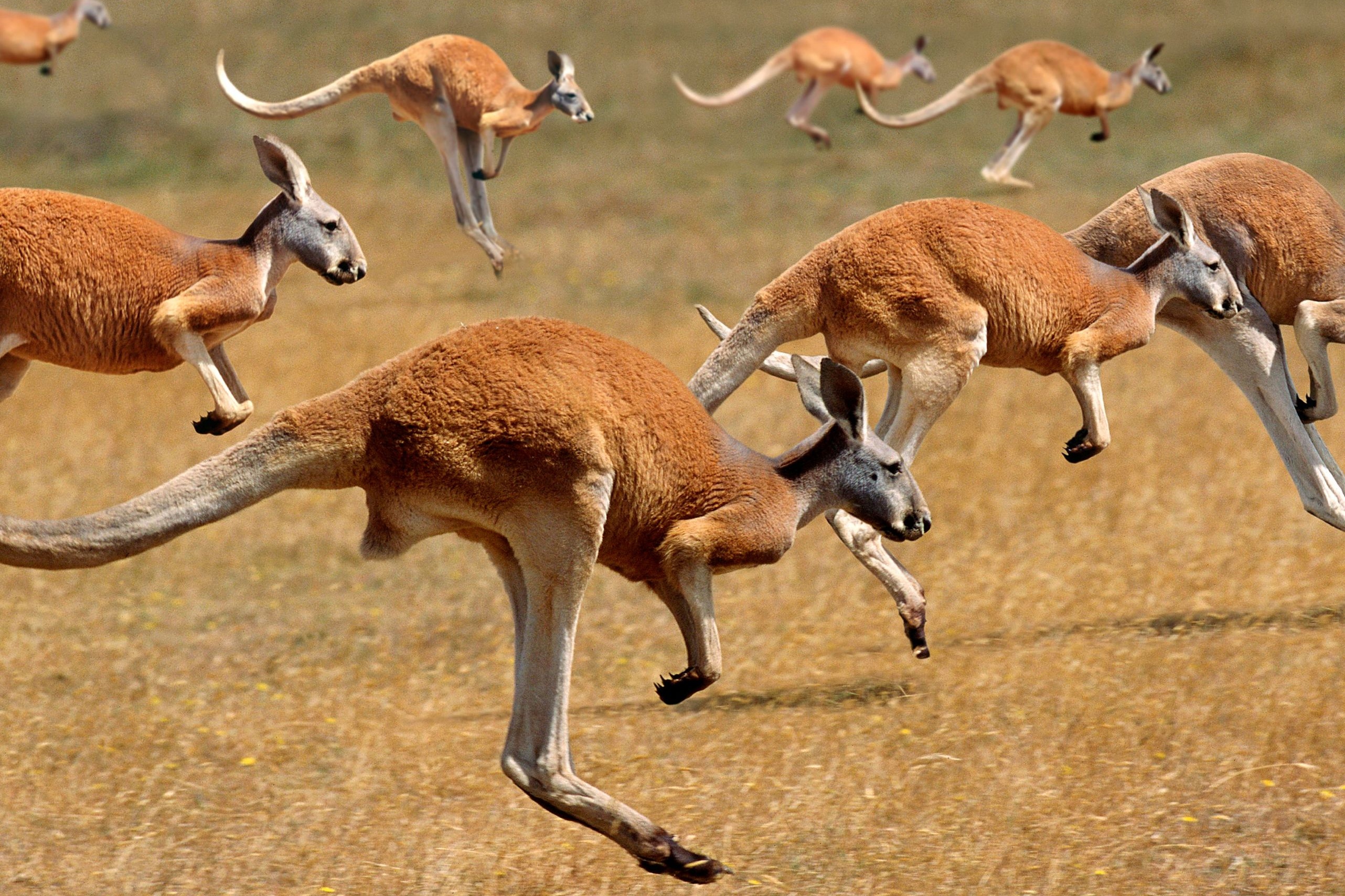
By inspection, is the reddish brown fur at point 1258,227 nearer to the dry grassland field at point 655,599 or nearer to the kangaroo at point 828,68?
the dry grassland field at point 655,599

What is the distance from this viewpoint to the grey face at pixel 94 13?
9.11m

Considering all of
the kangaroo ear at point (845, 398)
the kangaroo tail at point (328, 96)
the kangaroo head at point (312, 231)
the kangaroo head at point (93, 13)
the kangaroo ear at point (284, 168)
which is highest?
the kangaroo head at point (93, 13)

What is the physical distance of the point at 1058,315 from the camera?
20.1 feet

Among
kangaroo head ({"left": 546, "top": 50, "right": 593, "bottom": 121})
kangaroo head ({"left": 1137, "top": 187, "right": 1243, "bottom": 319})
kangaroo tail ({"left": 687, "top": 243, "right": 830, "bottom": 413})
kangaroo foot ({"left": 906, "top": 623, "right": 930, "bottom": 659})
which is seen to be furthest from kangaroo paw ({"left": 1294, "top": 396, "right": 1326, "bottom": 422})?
kangaroo head ({"left": 546, "top": 50, "right": 593, "bottom": 121})

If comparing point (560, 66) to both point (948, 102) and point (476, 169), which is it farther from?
point (948, 102)

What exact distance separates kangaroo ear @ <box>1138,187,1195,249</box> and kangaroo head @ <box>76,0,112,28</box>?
6130 mm

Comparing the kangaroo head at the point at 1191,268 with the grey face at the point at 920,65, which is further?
the grey face at the point at 920,65

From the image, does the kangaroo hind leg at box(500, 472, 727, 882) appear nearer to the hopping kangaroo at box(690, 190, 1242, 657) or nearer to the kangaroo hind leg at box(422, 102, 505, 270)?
the kangaroo hind leg at box(422, 102, 505, 270)

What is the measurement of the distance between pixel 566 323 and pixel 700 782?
4.41 meters

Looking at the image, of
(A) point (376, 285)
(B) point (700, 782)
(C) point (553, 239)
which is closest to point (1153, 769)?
(B) point (700, 782)

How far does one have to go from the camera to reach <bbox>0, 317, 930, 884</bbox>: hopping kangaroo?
5.28 meters

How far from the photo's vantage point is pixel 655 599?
541 inches

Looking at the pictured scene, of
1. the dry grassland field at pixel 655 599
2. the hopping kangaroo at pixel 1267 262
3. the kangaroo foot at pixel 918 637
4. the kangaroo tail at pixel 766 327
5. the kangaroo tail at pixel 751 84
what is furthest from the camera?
the kangaroo tail at pixel 751 84

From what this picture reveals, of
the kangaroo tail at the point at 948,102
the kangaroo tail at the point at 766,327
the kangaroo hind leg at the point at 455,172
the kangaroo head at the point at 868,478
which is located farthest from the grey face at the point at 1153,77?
the kangaroo hind leg at the point at 455,172
